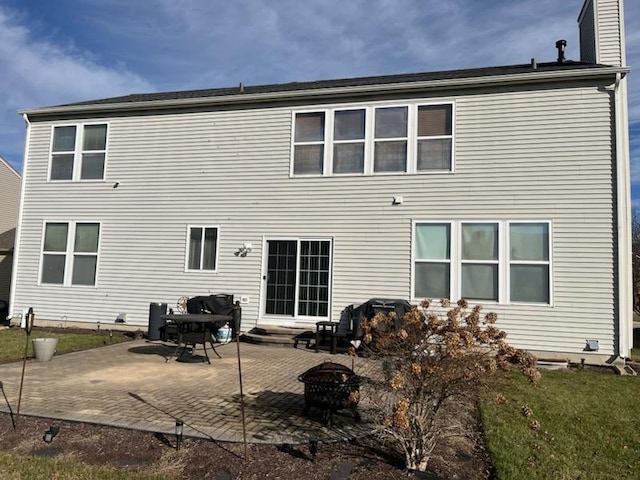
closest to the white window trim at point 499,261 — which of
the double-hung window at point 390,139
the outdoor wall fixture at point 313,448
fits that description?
the double-hung window at point 390,139

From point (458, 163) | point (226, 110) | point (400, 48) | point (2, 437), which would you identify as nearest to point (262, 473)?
point (2, 437)

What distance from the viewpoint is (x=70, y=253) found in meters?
13.1

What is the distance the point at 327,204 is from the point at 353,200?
0.64m

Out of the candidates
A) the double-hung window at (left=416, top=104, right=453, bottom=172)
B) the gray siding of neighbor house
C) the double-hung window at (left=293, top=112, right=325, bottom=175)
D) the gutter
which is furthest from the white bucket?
the double-hung window at (left=416, top=104, right=453, bottom=172)

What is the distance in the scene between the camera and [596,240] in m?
9.58

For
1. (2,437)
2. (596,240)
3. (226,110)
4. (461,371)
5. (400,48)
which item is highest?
(400,48)

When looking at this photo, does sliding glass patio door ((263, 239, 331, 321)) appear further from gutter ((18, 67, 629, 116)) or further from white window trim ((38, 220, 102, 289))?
white window trim ((38, 220, 102, 289))

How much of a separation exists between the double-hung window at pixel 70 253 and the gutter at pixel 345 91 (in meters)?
3.26

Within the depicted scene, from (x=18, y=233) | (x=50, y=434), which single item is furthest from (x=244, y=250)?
(x=50, y=434)

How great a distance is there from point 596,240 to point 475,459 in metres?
6.89

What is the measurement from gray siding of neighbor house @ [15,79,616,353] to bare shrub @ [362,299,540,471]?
20.8 feet

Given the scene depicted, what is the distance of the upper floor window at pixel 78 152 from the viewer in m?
13.2

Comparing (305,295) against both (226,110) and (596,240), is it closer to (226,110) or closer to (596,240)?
(226,110)

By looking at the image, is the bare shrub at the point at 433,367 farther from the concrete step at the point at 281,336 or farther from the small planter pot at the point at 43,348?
the small planter pot at the point at 43,348
